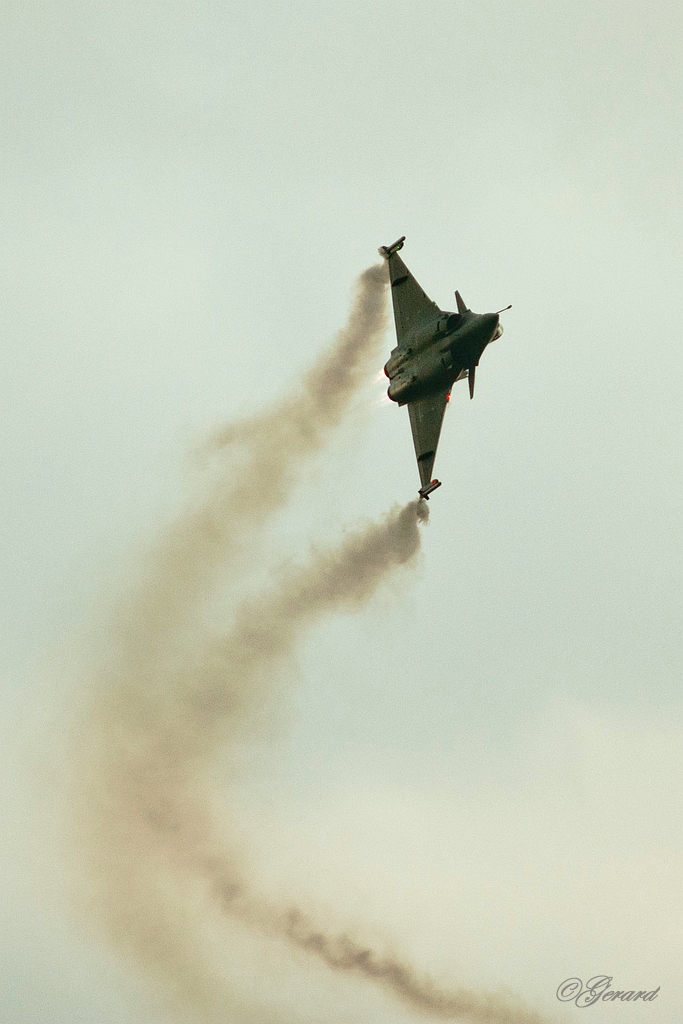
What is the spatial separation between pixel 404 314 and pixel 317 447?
39.2ft

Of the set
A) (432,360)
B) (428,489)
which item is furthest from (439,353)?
(428,489)

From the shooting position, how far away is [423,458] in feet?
281

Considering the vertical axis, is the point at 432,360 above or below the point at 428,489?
above

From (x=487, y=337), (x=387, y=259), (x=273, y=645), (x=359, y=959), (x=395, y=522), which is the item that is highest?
(x=387, y=259)

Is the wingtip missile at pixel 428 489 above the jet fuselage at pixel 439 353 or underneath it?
underneath

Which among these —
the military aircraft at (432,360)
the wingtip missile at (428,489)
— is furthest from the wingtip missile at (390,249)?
A: the wingtip missile at (428,489)

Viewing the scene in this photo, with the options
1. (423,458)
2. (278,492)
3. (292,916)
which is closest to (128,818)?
(292,916)

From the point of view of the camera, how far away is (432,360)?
266ft

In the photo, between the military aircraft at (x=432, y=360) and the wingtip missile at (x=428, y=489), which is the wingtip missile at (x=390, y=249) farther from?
the wingtip missile at (x=428, y=489)

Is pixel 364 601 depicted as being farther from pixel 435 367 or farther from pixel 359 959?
pixel 359 959

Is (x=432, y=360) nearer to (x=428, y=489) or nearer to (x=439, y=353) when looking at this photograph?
(x=439, y=353)

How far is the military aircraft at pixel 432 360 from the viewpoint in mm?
80688

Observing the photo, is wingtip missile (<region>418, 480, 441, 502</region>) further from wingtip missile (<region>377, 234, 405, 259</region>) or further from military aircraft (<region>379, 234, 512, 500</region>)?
wingtip missile (<region>377, 234, 405, 259</region>)

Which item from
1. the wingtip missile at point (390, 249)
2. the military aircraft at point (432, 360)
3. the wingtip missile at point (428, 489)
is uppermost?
the wingtip missile at point (390, 249)
